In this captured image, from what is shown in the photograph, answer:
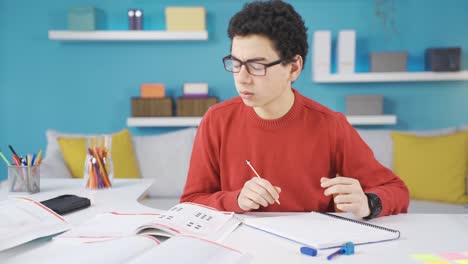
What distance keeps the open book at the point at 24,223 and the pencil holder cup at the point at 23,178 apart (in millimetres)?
394

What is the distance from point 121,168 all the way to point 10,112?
120cm

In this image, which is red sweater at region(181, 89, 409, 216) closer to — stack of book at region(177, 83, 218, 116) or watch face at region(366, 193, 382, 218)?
watch face at region(366, 193, 382, 218)

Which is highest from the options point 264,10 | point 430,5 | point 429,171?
point 430,5

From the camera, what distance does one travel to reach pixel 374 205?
1307mm

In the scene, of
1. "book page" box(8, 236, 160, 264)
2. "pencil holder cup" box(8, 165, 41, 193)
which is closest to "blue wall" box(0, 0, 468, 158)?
"pencil holder cup" box(8, 165, 41, 193)

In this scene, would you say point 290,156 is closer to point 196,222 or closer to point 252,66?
point 252,66

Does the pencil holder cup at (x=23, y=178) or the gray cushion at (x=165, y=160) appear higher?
the pencil holder cup at (x=23, y=178)

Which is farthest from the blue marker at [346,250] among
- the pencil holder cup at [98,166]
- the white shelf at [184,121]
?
the white shelf at [184,121]

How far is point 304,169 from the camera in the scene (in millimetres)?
1604

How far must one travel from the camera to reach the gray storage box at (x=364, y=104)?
363 cm

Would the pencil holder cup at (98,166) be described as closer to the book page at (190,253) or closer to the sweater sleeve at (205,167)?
the sweater sleeve at (205,167)

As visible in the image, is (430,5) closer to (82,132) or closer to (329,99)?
(329,99)

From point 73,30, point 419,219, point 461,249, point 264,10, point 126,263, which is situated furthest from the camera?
point 73,30

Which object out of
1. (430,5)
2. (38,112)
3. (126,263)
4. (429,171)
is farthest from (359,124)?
(126,263)
